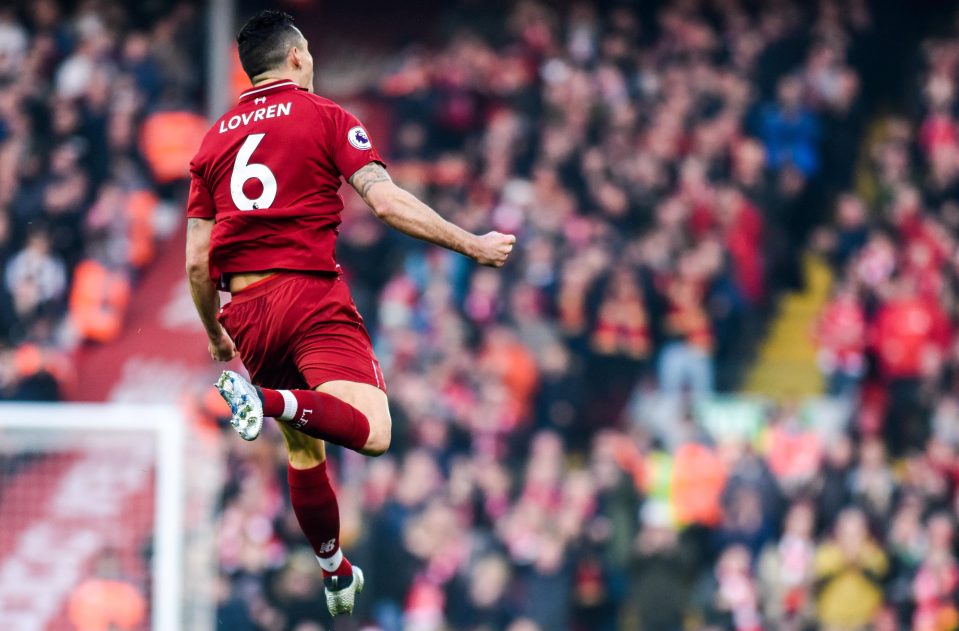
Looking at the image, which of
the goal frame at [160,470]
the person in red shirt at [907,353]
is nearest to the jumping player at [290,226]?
the goal frame at [160,470]

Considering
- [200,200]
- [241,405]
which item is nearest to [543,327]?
[200,200]

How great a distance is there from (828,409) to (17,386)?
7609mm

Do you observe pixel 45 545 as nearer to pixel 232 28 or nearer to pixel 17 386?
pixel 17 386

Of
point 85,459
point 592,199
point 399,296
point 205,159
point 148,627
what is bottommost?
point 148,627

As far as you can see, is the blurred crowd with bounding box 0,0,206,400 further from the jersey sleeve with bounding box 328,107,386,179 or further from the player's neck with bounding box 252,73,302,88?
the jersey sleeve with bounding box 328,107,386,179

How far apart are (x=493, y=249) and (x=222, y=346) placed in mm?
1554

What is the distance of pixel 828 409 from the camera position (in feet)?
50.7

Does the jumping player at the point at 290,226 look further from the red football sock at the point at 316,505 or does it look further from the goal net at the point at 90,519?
the goal net at the point at 90,519

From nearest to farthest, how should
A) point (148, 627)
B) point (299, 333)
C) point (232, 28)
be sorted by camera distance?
point (299, 333), point (148, 627), point (232, 28)

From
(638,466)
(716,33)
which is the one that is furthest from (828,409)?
(716,33)

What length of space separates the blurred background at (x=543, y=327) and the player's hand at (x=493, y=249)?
449 cm

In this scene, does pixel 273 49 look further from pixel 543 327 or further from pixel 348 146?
pixel 543 327

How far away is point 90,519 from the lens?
396 inches

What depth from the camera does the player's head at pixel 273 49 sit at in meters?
6.30
